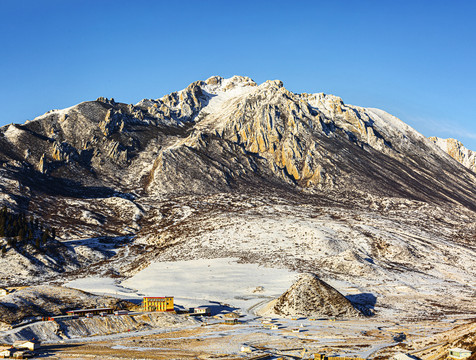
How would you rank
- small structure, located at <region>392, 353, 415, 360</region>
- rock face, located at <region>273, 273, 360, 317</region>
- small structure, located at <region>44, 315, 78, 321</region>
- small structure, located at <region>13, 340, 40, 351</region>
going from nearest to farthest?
1. small structure, located at <region>392, 353, 415, 360</region>
2. small structure, located at <region>13, 340, 40, 351</region>
3. small structure, located at <region>44, 315, 78, 321</region>
4. rock face, located at <region>273, 273, 360, 317</region>

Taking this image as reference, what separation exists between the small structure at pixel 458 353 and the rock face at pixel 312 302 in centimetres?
4998

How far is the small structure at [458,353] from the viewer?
2518 inches

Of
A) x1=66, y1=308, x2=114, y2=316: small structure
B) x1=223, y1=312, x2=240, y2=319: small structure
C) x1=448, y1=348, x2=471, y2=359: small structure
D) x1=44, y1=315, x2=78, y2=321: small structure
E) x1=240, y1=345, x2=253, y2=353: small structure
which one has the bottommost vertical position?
x1=240, y1=345, x2=253, y2=353: small structure

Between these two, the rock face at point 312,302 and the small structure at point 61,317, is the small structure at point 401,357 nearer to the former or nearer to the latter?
the rock face at point 312,302

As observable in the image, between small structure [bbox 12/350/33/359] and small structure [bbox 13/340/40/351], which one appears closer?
small structure [bbox 12/350/33/359]

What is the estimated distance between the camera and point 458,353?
64.8 metres

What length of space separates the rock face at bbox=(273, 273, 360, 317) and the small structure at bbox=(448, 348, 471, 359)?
50.0m

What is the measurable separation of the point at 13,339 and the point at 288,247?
103641mm

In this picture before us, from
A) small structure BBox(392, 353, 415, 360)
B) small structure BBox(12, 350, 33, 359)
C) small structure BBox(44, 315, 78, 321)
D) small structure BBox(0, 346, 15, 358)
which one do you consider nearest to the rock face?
small structure BBox(44, 315, 78, 321)

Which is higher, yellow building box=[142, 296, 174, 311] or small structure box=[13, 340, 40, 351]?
yellow building box=[142, 296, 174, 311]

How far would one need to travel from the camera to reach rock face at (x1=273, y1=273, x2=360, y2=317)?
11606 cm

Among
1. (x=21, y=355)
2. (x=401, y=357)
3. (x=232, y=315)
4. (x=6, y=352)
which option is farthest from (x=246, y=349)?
(x=6, y=352)

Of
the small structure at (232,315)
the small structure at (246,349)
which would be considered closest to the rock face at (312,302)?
the small structure at (232,315)

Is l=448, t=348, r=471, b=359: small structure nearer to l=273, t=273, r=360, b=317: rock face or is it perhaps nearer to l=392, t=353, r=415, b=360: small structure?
l=392, t=353, r=415, b=360: small structure
